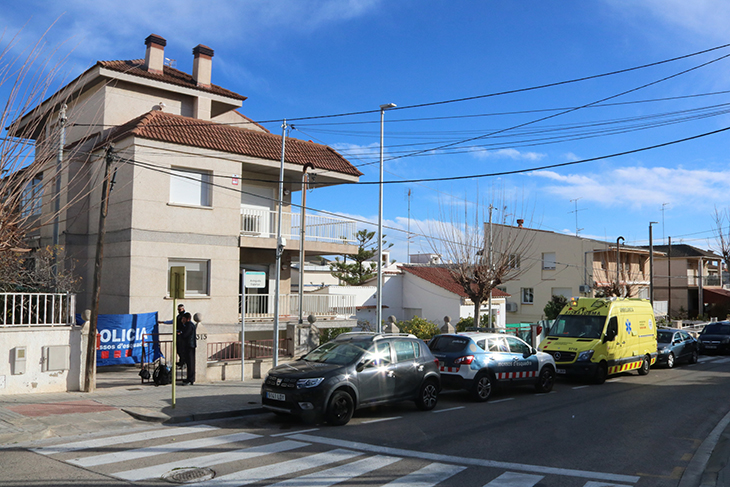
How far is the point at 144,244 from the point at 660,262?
170ft

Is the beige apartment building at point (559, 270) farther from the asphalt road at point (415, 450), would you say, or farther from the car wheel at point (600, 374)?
the asphalt road at point (415, 450)

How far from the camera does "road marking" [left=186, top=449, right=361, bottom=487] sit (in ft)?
21.1

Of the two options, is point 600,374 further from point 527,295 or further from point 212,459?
point 527,295

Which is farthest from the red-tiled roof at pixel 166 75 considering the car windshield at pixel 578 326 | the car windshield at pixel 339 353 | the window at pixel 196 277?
the car windshield at pixel 578 326

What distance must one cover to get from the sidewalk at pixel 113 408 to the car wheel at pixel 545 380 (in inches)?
288

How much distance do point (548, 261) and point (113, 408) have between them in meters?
37.3

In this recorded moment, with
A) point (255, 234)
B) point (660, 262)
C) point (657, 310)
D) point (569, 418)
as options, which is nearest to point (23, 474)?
point (569, 418)

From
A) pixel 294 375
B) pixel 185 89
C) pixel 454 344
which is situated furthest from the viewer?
pixel 185 89

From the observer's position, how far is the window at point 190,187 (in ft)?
59.7

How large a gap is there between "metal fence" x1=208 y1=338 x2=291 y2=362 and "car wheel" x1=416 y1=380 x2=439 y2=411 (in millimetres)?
7410

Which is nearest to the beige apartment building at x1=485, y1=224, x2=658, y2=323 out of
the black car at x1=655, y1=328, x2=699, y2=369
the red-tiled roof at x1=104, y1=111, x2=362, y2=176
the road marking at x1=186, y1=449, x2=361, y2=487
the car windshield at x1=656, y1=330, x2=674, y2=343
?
the black car at x1=655, y1=328, x2=699, y2=369

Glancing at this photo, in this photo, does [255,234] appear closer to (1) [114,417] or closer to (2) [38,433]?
(1) [114,417]

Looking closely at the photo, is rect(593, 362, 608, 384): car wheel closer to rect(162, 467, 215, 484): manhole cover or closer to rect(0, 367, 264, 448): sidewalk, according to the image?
rect(0, 367, 264, 448): sidewalk

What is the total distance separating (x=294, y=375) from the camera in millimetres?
9945
